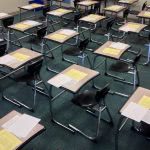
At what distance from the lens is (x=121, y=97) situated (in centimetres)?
385

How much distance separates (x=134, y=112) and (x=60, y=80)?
1.01 meters

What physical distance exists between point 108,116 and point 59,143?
0.85 meters

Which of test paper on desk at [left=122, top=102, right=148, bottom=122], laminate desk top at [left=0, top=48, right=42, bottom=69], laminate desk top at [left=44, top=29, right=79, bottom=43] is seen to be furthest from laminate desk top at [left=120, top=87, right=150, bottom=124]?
laminate desk top at [left=44, top=29, right=79, bottom=43]

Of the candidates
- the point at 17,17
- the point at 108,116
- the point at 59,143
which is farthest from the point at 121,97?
the point at 17,17

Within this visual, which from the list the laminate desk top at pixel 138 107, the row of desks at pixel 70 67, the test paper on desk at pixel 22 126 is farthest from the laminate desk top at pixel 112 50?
the test paper on desk at pixel 22 126

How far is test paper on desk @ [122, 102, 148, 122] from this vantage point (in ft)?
7.39

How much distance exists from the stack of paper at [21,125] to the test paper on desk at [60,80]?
2.19ft

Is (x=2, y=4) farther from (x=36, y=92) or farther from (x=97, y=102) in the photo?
(x=97, y=102)

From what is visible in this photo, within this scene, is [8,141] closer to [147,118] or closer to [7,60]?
[147,118]

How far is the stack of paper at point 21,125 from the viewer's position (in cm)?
207

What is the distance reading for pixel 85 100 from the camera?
303 cm

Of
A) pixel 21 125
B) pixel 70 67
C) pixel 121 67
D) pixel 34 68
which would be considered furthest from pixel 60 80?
pixel 121 67

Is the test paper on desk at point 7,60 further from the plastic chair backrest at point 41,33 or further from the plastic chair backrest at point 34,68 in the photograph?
the plastic chair backrest at point 41,33

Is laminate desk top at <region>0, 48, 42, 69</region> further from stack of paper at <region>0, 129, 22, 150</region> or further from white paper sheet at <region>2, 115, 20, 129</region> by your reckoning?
stack of paper at <region>0, 129, 22, 150</region>
